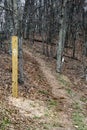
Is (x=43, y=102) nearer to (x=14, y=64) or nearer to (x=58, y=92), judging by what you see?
(x=14, y=64)

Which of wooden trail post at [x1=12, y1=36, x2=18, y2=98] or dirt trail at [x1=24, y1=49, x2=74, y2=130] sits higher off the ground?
wooden trail post at [x1=12, y1=36, x2=18, y2=98]

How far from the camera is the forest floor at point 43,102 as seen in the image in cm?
1158

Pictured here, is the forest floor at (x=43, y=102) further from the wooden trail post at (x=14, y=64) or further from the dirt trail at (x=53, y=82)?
the wooden trail post at (x=14, y=64)

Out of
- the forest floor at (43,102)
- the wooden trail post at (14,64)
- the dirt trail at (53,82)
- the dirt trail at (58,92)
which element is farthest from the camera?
the dirt trail at (53,82)

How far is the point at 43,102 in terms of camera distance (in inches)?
575

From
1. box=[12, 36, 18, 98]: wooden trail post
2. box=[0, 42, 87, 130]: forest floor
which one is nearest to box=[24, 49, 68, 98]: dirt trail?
box=[0, 42, 87, 130]: forest floor

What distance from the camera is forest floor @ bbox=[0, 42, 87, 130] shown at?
1158cm

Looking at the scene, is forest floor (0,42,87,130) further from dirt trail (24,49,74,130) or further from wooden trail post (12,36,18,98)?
wooden trail post (12,36,18,98)

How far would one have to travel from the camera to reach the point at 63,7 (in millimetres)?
22859

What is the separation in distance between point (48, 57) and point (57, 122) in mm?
18563

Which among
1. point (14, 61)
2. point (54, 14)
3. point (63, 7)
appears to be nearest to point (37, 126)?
point (14, 61)

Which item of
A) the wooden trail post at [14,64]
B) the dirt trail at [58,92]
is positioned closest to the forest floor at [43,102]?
the dirt trail at [58,92]

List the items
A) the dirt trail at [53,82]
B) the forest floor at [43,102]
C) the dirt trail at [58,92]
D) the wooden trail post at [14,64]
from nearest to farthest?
1. the forest floor at [43,102]
2. the dirt trail at [58,92]
3. the wooden trail post at [14,64]
4. the dirt trail at [53,82]

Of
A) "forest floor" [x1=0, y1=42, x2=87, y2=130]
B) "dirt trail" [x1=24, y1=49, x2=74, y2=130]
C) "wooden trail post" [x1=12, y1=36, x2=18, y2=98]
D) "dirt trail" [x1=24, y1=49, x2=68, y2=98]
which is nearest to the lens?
"forest floor" [x1=0, y1=42, x2=87, y2=130]
